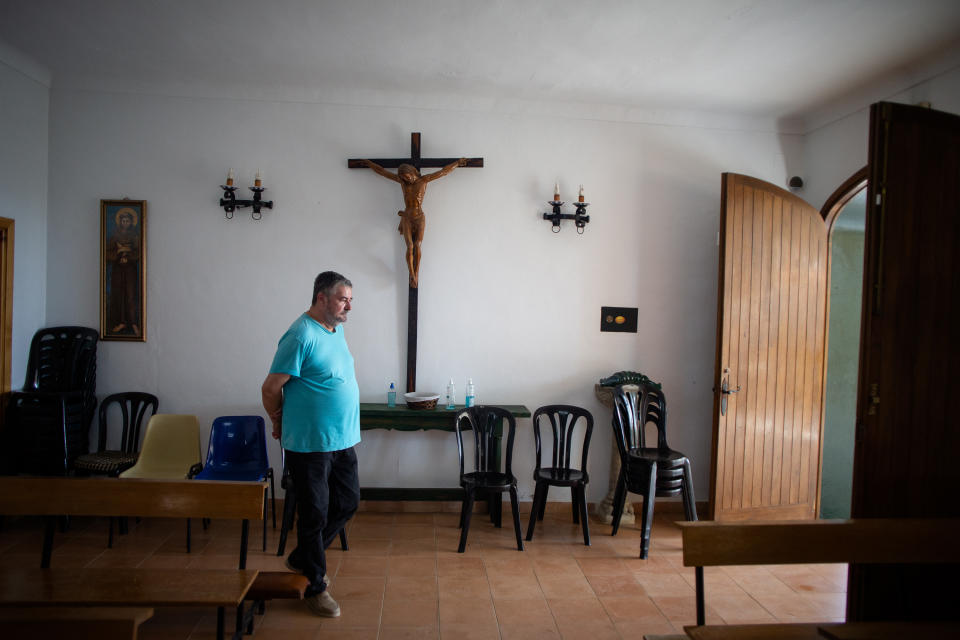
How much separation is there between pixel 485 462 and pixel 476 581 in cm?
88

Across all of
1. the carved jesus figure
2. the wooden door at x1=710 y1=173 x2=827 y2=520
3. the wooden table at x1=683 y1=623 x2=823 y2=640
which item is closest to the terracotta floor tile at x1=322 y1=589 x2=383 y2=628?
the wooden table at x1=683 y1=623 x2=823 y2=640

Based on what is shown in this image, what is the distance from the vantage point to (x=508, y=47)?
362 centimetres

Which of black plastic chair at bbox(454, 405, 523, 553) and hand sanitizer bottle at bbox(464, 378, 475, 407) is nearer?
black plastic chair at bbox(454, 405, 523, 553)

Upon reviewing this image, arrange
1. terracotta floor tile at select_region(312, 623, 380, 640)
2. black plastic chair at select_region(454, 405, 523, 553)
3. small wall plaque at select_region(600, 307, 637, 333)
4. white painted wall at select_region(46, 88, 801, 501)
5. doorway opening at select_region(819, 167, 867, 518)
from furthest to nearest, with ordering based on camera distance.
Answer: doorway opening at select_region(819, 167, 867, 518) < small wall plaque at select_region(600, 307, 637, 333) < white painted wall at select_region(46, 88, 801, 501) < black plastic chair at select_region(454, 405, 523, 553) < terracotta floor tile at select_region(312, 623, 380, 640)

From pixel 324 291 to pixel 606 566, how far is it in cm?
239

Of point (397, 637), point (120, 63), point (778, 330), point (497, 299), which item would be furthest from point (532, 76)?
point (397, 637)

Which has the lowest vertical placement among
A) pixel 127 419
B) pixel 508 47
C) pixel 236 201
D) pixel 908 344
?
pixel 127 419

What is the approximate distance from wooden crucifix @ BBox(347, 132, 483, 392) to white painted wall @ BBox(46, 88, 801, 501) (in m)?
0.11

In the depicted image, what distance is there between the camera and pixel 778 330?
432 cm

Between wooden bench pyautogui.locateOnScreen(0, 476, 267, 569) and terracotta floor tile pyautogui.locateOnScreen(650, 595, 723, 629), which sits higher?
wooden bench pyautogui.locateOnScreen(0, 476, 267, 569)

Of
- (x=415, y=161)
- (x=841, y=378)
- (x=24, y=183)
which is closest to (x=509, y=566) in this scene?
(x=415, y=161)

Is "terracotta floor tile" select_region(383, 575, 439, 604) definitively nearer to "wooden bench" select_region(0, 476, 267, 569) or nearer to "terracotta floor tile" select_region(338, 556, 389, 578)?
"terracotta floor tile" select_region(338, 556, 389, 578)

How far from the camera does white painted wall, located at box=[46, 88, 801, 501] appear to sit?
4344 mm

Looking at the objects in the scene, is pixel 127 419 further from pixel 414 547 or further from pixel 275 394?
pixel 414 547
